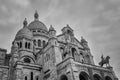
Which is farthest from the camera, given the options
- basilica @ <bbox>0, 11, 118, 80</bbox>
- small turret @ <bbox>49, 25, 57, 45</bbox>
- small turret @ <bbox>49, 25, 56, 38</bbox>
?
small turret @ <bbox>49, 25, 56, 38</bbox>

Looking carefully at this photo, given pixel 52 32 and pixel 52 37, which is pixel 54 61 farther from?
pixel 52 32

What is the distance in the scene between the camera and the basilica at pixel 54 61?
30.0m

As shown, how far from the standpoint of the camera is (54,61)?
32969 millimetres

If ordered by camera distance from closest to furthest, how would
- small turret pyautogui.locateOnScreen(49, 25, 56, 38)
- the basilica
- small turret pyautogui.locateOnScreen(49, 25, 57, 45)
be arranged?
the basilica, small turret pyautogui.locateOnScreen(49, 25, 57, 45), small turret pyautogui.locateOnScreen(49, 25, 56, 38)

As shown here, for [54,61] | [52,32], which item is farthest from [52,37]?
[54,61]

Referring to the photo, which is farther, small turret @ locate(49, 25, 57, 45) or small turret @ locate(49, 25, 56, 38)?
small turret @ locate(49, 25, 56, 38)

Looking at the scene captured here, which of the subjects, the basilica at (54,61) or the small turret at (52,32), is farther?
the small turret at (52,32)

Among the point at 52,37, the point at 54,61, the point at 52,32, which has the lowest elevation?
the point at 54,61

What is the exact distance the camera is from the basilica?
30016 millimetres

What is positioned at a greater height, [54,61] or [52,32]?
[52,32]

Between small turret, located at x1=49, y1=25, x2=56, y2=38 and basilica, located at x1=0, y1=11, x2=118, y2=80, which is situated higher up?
small turret, located at x1=49, y1=25, x2=56, y2=38

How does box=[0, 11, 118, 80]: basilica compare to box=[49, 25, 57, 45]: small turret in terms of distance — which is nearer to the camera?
box=[0, 11, 118, 80]: basilica

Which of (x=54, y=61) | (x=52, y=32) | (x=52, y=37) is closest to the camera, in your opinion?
(x=54, y=61)

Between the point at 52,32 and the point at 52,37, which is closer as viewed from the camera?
the point at 52,37
